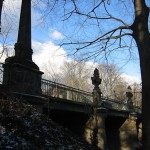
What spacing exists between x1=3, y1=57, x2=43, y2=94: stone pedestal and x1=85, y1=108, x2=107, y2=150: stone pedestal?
26.3 ft

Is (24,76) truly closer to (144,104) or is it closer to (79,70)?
(144,104)

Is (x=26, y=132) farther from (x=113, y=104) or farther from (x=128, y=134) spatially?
(x=128, y=134)

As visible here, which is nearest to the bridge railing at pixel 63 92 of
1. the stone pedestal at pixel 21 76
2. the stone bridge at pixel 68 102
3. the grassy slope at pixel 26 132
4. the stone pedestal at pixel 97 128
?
the stone bridge at pixel 68 102

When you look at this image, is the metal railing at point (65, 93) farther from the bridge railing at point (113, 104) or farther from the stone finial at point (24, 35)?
the stone finial at point (24, 35)

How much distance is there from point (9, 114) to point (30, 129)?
0.90 m

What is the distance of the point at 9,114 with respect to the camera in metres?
9.34

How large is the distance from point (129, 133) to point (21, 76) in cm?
1858

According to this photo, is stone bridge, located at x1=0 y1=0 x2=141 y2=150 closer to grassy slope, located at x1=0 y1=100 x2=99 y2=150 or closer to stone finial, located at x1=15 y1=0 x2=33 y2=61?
stone finial, located at x1=15 y1=0 x2=33 y2=61

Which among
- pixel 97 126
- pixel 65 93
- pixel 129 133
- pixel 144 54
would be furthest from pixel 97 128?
pixel 144 54

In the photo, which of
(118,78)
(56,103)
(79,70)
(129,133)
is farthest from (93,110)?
(118,78)

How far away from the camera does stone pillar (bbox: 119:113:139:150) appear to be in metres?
29.2

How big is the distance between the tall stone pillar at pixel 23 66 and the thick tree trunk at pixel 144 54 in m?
6.42

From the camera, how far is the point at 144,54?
7961mm

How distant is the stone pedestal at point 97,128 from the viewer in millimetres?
20905
